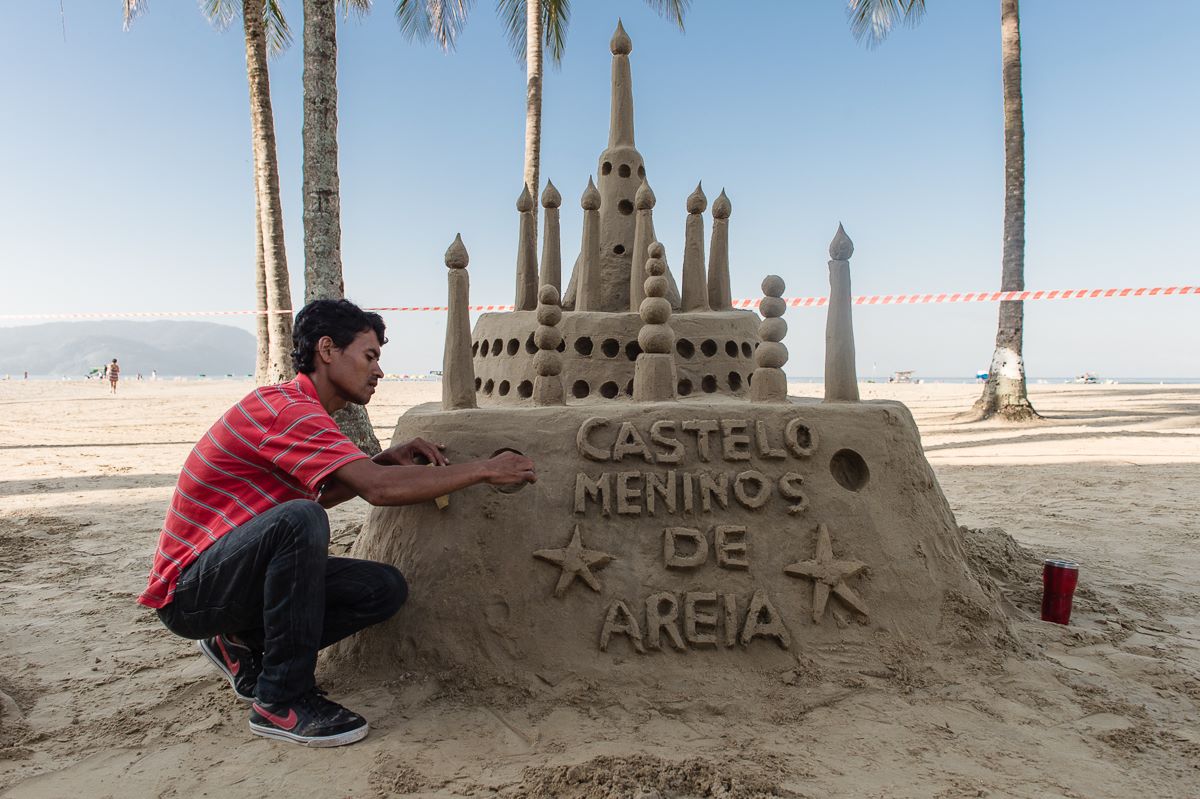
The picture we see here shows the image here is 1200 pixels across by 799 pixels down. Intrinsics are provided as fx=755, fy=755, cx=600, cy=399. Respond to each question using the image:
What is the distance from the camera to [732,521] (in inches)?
125

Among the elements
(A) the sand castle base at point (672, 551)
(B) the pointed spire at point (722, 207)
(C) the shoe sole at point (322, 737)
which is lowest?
(C) the shoe sole at point (322, 737)

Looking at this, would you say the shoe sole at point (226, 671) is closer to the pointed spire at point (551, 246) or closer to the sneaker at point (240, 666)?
the sneaker at point (240, 666)

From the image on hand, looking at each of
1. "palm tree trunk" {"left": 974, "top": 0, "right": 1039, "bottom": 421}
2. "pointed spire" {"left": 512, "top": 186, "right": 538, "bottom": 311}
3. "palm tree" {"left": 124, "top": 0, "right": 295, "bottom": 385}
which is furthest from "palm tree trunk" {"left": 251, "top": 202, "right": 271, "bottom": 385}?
"palm tree trunk" {"left": 974, "top": 0, "right": 1039, "bottom": 421}

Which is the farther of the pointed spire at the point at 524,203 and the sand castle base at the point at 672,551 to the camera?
the pointed spire at the point at 524,203

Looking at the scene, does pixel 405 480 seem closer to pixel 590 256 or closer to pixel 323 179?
pixel 590 256

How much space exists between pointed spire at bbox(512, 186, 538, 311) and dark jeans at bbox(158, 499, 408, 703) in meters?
2.58

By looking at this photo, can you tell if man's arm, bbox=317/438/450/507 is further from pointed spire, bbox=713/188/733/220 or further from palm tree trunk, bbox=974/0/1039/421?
palm tree trunk, bbox=974/0/1039/421

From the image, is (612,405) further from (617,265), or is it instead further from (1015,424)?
(1015,424)

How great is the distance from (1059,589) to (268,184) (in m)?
9.66

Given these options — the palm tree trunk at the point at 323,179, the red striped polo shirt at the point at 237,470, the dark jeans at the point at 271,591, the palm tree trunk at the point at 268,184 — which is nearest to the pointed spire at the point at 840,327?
the red striped polo shirt at the point at 237,470

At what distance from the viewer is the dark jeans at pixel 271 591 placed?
2.42 m

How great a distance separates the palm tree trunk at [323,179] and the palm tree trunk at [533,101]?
4011 mm

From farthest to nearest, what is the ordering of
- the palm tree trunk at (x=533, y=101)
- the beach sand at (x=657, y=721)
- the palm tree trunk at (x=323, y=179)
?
the palm tree trunk at (x=533, y=101) < the palm tree trunk at (x=323, y=179) < the beach sand at (x=657, y=721)

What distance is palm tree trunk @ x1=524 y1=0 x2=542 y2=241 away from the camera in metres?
11.3
